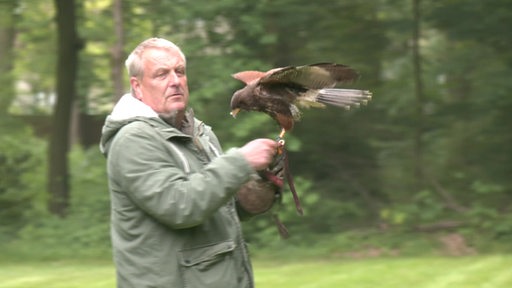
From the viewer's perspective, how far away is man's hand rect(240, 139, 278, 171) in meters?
3.02

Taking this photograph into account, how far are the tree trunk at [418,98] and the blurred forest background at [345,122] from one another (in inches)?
0.7

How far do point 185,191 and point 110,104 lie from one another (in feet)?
37.4

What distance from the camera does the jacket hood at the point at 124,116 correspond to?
3104mm

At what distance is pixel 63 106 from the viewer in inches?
506

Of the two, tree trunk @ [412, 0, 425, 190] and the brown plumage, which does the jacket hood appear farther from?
tree trunk @ [412, 0, 425, 190]

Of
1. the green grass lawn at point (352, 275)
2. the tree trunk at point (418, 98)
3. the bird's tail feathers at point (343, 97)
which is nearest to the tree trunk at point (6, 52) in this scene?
the green grass lawn at point (352, 275)

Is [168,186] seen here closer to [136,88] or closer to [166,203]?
[166,203]

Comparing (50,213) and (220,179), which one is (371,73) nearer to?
(50,213)

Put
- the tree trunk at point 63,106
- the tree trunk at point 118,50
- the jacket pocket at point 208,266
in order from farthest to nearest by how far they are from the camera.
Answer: the tree trunk at point 118,50, the tree trunk at point 63,106, the jacket pocket at point 208,266

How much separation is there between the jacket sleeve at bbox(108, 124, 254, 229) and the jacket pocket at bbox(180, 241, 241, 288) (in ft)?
0.49

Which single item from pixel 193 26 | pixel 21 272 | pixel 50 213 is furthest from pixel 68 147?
pixel 21 272

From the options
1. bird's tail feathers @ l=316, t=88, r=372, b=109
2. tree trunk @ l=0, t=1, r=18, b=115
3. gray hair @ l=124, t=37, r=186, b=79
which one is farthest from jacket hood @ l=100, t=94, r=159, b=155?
tree trunk @ l=0, t=1, r=18, b=115

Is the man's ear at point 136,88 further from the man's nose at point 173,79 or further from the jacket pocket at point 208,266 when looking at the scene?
the jacket pocket at point 208,266

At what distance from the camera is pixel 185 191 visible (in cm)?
293
